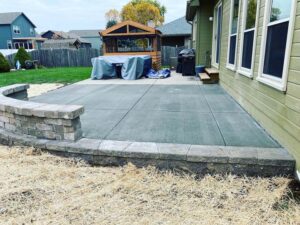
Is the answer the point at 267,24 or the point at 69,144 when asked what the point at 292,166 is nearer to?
the point at 267,24

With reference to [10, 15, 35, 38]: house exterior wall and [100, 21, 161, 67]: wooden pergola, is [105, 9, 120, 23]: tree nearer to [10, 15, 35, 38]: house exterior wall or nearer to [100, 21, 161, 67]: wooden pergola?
[10, 15, 35, 38]: house exterior wall

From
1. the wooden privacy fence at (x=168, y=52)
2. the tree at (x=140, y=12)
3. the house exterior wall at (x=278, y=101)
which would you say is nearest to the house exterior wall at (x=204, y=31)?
the house exterior wall at (x=278, y=101)

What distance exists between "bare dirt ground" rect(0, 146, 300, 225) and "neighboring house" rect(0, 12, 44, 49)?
30418 mm

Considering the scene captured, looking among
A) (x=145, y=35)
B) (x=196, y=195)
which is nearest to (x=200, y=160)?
(x=196, y=195)

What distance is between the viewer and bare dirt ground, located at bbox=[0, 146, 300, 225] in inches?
67.7

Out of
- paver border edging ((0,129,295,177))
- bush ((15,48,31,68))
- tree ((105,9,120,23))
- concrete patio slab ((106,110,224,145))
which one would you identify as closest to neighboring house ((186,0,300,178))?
paver border edging ((0,129,295,177))

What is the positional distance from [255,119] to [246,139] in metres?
0.81

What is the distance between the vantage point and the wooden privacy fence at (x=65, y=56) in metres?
16.9

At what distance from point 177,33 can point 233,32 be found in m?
13.6

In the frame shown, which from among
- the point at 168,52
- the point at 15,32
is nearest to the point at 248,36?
the point at 168,52

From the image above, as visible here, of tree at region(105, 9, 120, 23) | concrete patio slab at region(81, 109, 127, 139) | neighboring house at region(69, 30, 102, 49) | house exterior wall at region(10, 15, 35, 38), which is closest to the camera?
concrete patio slab at region(81, 109, 127, 139)

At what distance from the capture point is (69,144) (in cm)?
259

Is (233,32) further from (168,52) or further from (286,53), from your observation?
(168,52)

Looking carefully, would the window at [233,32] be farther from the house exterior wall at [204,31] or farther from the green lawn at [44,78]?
the green lawn at [44,78]
